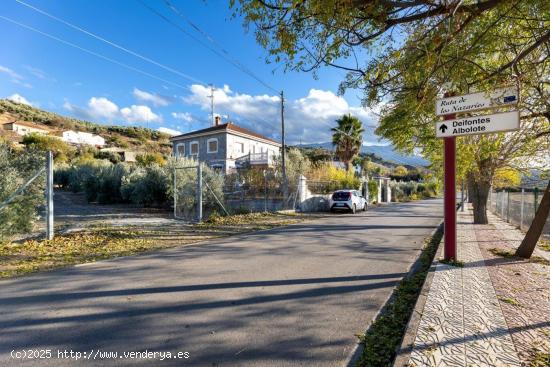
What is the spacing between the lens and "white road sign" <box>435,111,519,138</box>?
511 centimetres

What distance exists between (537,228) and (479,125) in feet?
10.2

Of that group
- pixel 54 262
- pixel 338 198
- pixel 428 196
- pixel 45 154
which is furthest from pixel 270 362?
pixel 428 196

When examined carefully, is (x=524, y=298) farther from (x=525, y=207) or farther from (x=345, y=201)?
(x=345, y=201)

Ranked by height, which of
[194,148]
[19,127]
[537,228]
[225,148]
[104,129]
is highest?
[104,129]

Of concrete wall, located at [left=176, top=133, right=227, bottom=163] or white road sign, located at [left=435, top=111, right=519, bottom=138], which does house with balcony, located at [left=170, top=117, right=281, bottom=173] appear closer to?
concrete wall, located at [left=176, top=133, right=227, bottom=163]

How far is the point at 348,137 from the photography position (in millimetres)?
34906

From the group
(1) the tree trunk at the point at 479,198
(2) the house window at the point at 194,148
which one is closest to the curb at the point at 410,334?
(1) the tree trunk at the point at 479,198

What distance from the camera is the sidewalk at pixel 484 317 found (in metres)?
2.79

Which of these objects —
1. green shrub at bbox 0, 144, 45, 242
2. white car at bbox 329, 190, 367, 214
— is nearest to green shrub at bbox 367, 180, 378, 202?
white car at bbox 329, 190, 367, 214

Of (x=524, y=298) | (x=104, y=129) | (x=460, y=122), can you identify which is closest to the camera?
(x=524, y=298)

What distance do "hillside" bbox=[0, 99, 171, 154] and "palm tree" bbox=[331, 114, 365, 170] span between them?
154 feet

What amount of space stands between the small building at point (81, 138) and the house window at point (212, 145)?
44398 mm

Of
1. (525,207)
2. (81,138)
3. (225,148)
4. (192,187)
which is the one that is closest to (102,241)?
(192,187)

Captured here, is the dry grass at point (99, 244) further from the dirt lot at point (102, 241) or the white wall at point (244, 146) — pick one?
the white wall at point (244, 146)
